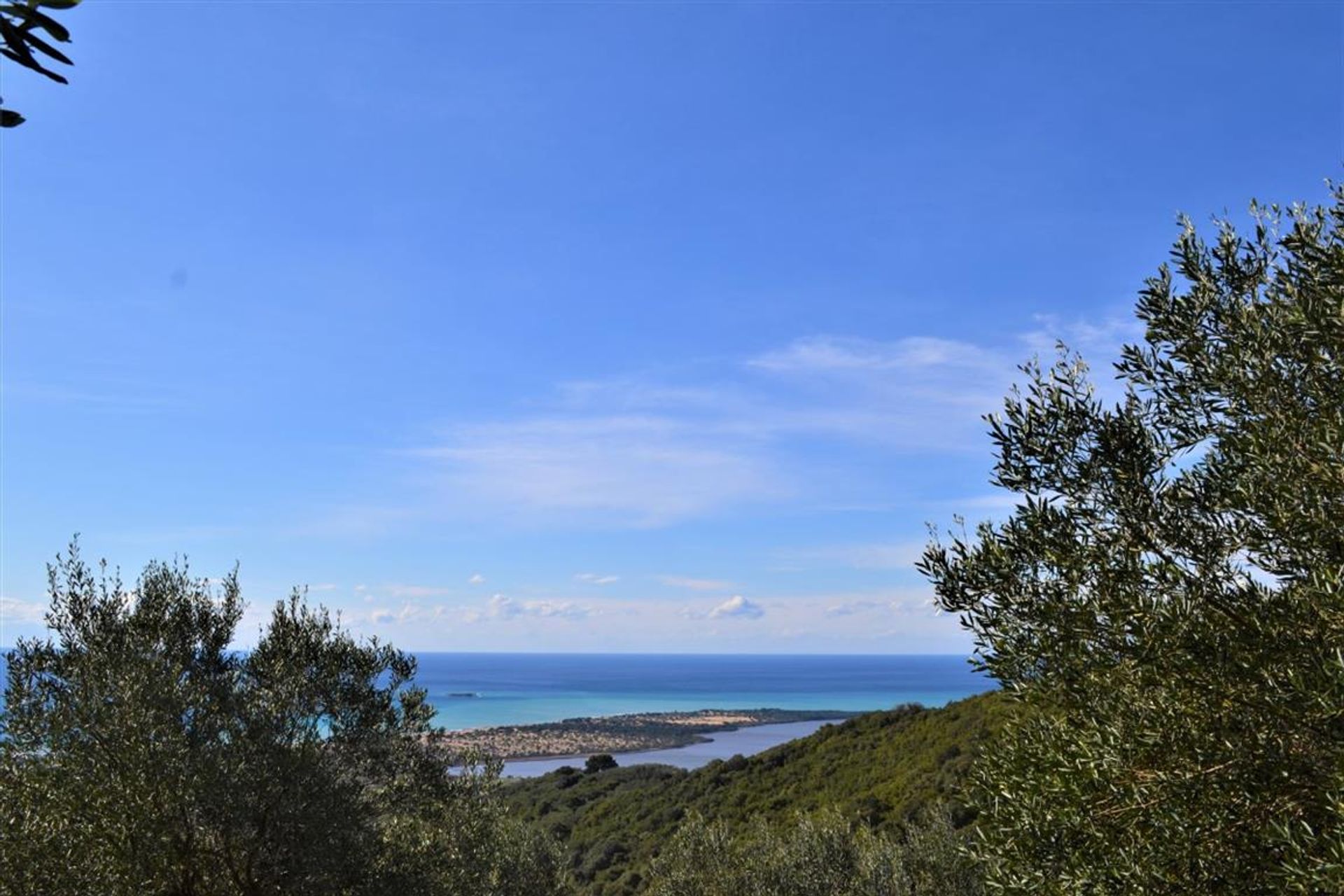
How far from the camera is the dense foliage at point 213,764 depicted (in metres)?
12.7

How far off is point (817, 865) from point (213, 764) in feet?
63.0

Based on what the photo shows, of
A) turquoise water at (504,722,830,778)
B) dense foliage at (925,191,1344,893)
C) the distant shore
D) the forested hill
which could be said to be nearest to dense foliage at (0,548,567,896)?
dense foliage at (925,191,1344,893)

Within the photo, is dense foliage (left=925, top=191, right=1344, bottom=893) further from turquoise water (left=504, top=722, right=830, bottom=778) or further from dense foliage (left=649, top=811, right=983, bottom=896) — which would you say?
turquoise water (left=504, top=722, right=830, bottom=778)

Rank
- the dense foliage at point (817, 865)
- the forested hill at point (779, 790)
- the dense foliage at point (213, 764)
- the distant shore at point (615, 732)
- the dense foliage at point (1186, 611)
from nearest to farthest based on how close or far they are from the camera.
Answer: the dense foliage at point (1186, 611)
the dense foliage at point (213, 764)
the dense foliage at point (817, 865)
the forested hill at point (779, 790)
the distant shore at point (615, 732)

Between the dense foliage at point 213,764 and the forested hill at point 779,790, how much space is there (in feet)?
85.0

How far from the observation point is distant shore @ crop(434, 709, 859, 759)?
11181 centimetres

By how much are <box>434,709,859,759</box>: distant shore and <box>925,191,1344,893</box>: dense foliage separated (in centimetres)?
8404

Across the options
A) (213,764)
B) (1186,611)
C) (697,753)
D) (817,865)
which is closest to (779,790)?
(817,865)

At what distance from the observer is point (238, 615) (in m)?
17.6

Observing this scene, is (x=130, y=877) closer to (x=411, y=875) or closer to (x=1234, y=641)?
(x=411, y=875)

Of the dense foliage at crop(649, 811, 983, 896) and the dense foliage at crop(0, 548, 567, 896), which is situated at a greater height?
the dense foliage at crop(0, 548, 567, 896)

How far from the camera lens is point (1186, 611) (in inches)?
291

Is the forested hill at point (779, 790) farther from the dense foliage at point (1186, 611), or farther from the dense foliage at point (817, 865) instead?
the dense foliage at point (1186, 611)

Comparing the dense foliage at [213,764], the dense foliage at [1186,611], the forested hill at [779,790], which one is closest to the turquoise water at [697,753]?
the forested hill at [779,790]
